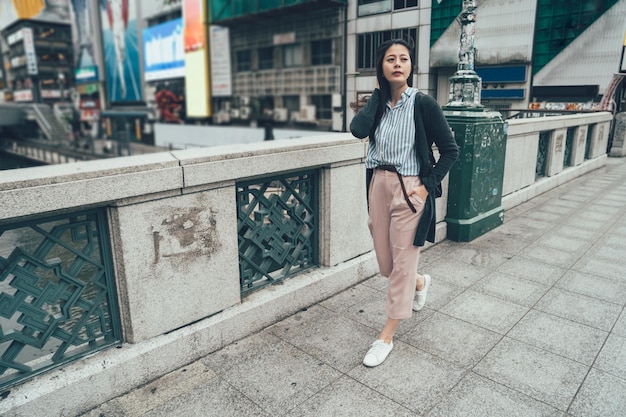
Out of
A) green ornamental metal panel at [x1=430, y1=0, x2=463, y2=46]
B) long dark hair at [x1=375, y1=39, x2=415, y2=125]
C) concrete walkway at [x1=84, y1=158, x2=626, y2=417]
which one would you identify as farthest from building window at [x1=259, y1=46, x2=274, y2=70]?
long dark hair at [x1=375, y1=39, x2=415, y2=125]

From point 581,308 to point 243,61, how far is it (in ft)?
121

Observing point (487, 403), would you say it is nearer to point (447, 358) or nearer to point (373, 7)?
point (447, 358)

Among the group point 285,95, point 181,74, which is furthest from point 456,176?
point 181,74

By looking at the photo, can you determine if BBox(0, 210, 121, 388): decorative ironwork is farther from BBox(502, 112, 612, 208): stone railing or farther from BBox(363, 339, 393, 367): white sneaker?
BBox(502, 112, 612, 208): stone railing

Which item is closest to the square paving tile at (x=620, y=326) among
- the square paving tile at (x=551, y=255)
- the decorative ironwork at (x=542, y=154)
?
the square paving tile at (x=551, y=255)

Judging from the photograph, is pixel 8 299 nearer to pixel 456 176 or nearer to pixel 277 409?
pixel 277 409

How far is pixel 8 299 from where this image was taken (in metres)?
2.49

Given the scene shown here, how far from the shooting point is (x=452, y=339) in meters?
3.49

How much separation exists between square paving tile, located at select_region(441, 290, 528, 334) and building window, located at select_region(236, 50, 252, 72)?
117ft

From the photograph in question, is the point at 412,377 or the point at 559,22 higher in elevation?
the point at 559,22

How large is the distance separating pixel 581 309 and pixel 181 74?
43615mm

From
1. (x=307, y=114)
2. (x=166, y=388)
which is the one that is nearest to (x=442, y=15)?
(x=307, y=114)

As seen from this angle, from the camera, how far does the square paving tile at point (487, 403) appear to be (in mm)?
2641

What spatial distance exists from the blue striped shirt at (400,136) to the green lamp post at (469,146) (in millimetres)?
2807
